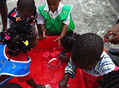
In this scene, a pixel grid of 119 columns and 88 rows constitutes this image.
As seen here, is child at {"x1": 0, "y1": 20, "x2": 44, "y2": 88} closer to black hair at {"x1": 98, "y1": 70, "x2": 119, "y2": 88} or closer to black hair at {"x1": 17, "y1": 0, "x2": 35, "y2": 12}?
black hair at {"x1": 17, "y1": 0, "x2": 35, "y2": 12}

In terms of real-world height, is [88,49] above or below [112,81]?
above

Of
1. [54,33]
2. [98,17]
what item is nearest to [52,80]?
[54,33]

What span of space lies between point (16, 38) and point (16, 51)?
120 mm

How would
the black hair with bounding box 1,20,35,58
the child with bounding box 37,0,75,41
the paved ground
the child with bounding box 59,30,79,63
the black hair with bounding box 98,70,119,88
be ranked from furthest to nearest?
1. the paved ground
2. the child with bounding box 37,0,75,41
3. the child with bounding box 59,30,79,63
4. the black hair with bounding box 1,20,35,58
5. the black hair with bounding box 98,70,119,88

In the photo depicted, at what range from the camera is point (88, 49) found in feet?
2.74

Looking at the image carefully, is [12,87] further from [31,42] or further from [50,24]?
[50,24]

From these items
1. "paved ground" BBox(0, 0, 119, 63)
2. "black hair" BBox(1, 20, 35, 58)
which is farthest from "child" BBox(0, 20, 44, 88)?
"paved ground" BBox(0, 0, 119, 63)

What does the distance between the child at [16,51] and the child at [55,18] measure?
651 mm

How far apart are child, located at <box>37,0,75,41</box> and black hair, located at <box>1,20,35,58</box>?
662mm

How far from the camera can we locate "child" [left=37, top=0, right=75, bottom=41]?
5.39 ft

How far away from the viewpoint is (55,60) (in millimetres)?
1615

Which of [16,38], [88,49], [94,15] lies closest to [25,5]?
[16,38]

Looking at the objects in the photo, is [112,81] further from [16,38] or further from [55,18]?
[55,18]

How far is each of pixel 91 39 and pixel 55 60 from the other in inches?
33.2
